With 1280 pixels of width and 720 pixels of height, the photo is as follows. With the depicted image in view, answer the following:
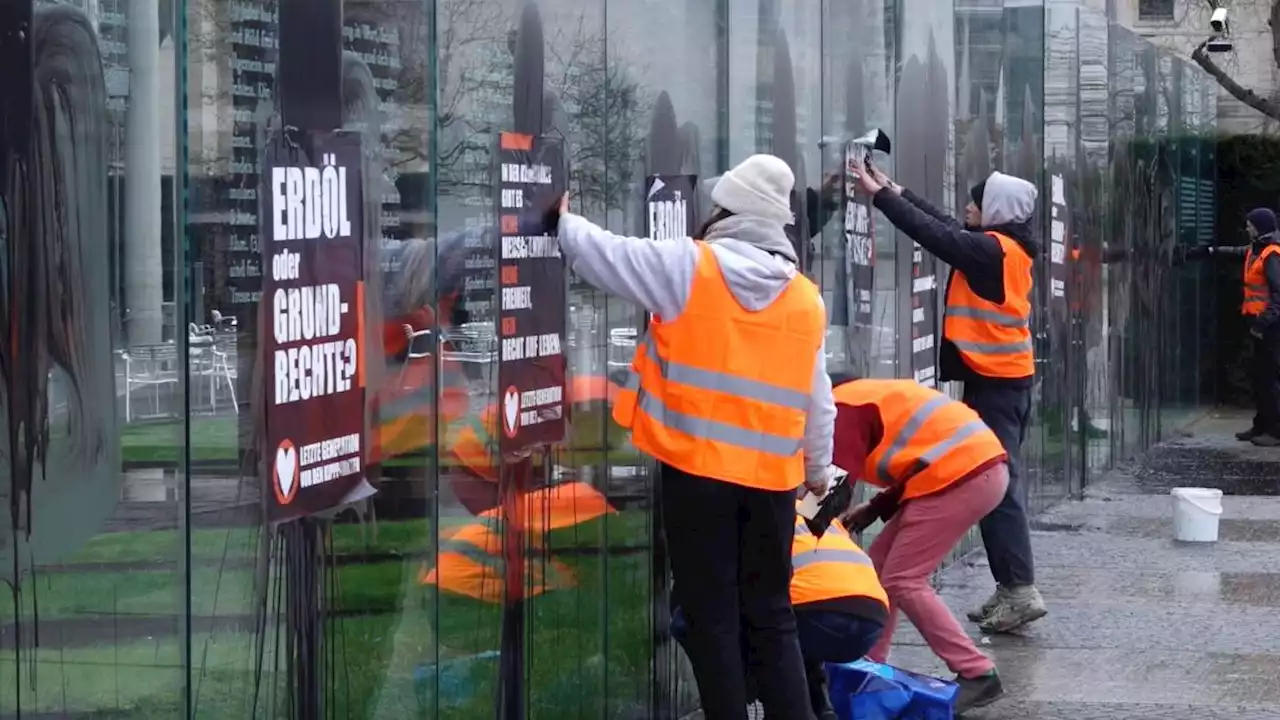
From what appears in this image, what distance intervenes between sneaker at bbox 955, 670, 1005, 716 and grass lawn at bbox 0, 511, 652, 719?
3.67ft

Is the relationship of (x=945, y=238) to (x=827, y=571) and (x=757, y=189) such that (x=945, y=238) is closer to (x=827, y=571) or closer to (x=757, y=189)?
(x=827, y=571)

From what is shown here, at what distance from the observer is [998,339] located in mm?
8984

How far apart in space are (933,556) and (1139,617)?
92.0 inches

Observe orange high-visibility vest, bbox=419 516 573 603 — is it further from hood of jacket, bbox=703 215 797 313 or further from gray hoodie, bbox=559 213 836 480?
hood of jacket, bbox=703 215 797 313

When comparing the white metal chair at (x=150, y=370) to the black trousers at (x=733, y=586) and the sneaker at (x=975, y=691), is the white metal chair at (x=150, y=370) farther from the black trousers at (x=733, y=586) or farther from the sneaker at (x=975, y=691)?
the sneaker at (x=975, y=691)

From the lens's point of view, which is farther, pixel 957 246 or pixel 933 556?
pixel 957 246

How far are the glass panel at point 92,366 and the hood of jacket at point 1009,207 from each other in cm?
538

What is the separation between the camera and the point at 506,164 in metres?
5.43

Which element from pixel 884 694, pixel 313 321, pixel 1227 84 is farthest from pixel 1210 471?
pixel 313 321

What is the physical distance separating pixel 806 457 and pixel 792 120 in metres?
2.26

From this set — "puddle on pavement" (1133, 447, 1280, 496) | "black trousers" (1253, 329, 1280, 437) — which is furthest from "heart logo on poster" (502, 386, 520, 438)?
"black trousers" (1253, 329, 1280, 437)

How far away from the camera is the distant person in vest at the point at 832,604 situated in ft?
20.0

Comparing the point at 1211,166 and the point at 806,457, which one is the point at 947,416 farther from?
the point at 1211,166

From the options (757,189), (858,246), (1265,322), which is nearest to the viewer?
(757,189)
